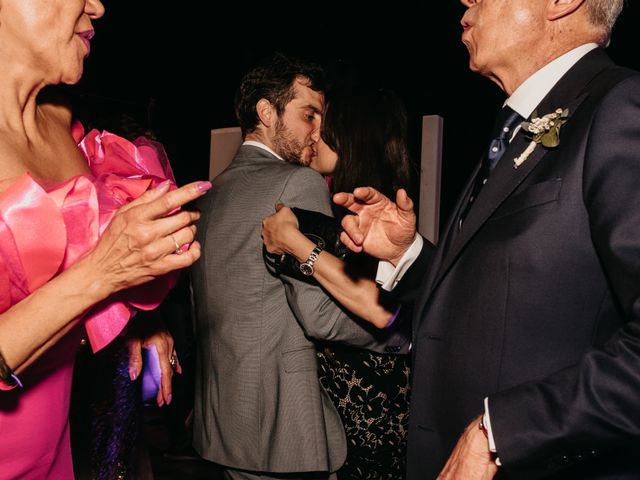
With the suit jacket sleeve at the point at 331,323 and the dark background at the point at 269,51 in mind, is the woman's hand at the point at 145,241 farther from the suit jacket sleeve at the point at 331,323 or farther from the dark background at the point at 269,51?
the dark background at the point at 269,51

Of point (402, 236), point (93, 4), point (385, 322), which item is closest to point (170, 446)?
point (385, 322)

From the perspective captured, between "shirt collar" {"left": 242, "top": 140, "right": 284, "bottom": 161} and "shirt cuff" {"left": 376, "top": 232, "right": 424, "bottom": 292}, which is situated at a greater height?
"shirt collar" {"left": 242, "top": 140, "right": 284, "bottom": 161}

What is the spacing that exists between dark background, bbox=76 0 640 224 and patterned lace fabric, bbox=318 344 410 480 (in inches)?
113

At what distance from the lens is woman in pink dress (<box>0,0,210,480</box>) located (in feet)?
3.80

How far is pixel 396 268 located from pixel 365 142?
104cm

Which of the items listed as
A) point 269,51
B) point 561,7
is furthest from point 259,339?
point 269,51

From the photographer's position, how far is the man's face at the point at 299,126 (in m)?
2.55

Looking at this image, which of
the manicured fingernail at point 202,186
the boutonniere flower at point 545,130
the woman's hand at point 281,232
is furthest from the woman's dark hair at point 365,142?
the manicured fingernail at point 202,186

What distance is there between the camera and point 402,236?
1767 millimetres

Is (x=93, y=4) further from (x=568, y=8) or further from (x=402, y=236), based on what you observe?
(x=568, y=8)

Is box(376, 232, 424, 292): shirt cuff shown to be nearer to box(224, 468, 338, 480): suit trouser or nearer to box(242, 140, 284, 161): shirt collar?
box(224, 468, 338, 480): suit trouser

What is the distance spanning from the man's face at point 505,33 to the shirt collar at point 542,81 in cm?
8

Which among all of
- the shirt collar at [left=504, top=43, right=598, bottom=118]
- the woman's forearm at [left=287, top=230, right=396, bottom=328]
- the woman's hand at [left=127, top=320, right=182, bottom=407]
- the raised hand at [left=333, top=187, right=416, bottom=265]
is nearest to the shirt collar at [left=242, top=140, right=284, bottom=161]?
the woman's forearm at [left=287, top=230, right=396, bottom=328]

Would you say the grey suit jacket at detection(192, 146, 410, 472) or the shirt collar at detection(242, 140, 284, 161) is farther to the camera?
the shirt collar at detection(242, 140, 284, 161)
